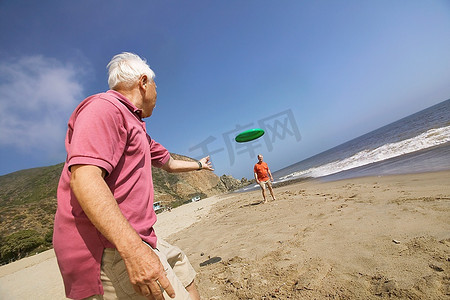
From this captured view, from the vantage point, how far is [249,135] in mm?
9008

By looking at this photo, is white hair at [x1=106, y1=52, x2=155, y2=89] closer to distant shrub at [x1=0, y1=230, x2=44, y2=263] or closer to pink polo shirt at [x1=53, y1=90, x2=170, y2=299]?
pink polo shirt at [x1=53, y1=90, x2=170, y2=299]

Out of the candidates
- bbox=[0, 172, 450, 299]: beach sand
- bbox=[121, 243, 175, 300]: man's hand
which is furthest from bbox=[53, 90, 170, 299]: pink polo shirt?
bbox=[0, 172, 450, 299]: beach sand

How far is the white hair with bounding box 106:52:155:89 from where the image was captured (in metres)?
1.69

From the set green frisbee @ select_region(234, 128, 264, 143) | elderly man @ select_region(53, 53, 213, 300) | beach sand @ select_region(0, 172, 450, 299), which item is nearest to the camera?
elderly man @ select_region(53, 53, 213, 300)

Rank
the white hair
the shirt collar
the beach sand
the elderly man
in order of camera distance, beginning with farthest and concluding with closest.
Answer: the beach sand, the white hair, the shirt collar, the elderly man

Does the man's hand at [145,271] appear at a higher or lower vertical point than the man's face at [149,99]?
lower

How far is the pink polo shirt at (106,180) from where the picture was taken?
1125 mm

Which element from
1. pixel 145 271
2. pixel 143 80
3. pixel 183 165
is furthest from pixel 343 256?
pixel 143 80

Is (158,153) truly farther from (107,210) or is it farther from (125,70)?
(107,210)

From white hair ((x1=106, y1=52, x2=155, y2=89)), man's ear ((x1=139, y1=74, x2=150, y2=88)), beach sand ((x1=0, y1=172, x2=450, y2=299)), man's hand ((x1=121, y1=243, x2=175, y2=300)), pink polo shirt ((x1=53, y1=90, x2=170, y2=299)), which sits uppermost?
white hair ((x1=106, y1=52, x2=155, y2=89))

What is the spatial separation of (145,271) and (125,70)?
4.54 ft

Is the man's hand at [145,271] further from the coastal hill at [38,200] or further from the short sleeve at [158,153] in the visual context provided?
the coastal hill at [38,200]

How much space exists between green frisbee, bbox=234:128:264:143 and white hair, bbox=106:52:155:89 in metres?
7.06

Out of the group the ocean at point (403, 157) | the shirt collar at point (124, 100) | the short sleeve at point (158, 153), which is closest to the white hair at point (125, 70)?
the shirt collar at point (124, 100)
